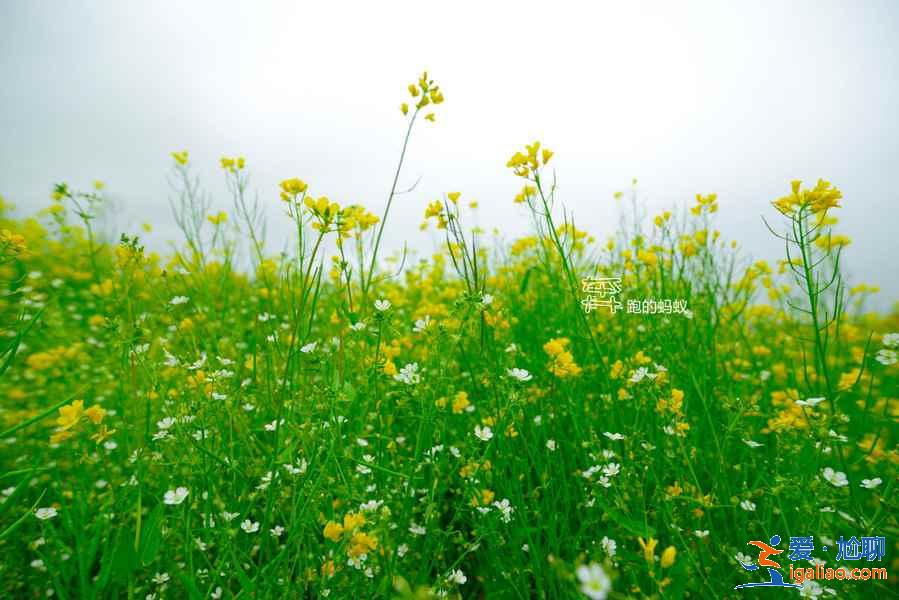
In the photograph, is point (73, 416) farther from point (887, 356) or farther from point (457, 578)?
point (887, 356)

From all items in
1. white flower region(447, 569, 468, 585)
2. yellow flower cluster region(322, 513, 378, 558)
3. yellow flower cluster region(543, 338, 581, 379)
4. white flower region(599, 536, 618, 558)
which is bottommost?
white flower region(447, 569, 468, 585)

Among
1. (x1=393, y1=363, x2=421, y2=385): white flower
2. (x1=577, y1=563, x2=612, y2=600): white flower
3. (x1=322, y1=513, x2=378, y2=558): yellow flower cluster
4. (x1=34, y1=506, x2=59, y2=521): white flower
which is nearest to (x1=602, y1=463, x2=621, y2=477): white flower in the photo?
(x1=393, y1=363, x2=421, y2=385): white flower

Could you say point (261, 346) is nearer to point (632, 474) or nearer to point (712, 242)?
point (632, 474)

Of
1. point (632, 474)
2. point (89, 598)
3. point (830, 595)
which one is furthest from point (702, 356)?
point (89, 598)

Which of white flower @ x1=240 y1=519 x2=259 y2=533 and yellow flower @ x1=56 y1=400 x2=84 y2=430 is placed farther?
white flower @ x1=240 y1=519 x2=259 y2=533

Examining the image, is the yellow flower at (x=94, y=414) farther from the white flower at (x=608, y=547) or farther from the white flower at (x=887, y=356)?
the white flower at (x=887, y=356)

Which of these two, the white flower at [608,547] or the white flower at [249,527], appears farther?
the white flower at [249,527]

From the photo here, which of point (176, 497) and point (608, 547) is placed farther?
point (176, 497)

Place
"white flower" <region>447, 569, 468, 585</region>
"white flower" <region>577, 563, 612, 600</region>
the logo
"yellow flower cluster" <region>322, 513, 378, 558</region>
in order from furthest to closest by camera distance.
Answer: "white flower" <region>447, 569, 468, 585</region>, the logo, "yellow flower cluster" <region>322, 513, 378, 558</region>, "white flower" <region>577, 563, 612, 600</region>

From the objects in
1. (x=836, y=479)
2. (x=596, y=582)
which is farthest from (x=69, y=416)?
(x=836, y=479)

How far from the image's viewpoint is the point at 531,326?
289cm

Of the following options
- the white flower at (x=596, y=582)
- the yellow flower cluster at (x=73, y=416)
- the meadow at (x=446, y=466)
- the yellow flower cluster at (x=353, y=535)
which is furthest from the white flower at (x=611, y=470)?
the yellow flower cluster at (x=73, y=416)

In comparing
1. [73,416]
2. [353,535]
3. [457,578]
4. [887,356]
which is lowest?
[457,578]

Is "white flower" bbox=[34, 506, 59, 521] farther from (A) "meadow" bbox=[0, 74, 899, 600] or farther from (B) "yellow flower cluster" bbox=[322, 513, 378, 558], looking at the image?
(B) "yellow flower cluster" bbox=[322, 513, 378, 558]
